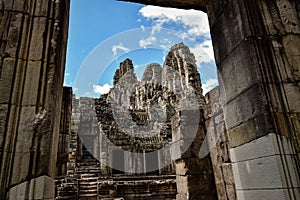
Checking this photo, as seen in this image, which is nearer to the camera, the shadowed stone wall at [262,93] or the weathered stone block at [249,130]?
the shadowed stone wall at [262,93]

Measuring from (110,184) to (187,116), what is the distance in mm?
7155

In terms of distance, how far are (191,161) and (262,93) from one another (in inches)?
180

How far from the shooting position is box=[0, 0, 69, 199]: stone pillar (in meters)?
1.81

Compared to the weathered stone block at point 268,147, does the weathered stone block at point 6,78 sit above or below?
above

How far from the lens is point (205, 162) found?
655cm

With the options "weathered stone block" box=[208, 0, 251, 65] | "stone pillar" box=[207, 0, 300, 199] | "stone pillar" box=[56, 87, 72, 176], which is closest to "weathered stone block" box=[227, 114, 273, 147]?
"stone pillar" box=[207, 0, 300, 199]

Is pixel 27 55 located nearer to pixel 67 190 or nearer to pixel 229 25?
pixel 229 25

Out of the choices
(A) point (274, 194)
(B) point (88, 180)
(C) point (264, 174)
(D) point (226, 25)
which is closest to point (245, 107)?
(C) point (264, 174)

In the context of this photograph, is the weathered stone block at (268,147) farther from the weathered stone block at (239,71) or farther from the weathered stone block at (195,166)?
the weathered stone block at (195,166)

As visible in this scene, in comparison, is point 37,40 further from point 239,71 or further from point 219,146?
point 219,146

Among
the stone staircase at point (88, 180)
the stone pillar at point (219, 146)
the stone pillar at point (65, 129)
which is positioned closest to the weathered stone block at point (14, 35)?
the stone pillar at point (65, 129)

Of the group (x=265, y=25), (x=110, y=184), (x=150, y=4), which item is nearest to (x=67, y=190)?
(x=110, y=184)

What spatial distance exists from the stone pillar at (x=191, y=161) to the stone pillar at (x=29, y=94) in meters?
4.86

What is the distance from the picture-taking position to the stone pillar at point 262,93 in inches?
85.4
